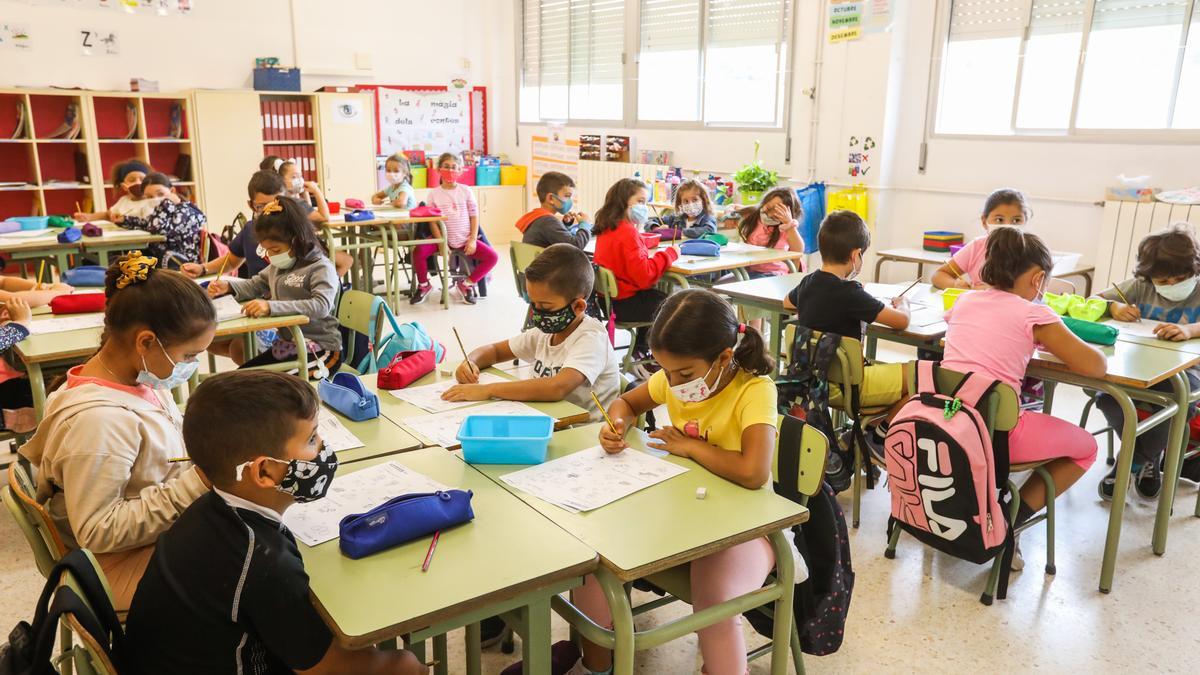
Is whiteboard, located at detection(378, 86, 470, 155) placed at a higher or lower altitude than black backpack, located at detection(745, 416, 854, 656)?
higher

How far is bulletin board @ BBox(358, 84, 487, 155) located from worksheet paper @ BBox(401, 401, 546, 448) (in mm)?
7759

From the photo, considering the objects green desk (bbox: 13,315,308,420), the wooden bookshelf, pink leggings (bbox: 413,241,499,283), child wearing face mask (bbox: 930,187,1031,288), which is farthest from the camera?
the wooden bookshelf

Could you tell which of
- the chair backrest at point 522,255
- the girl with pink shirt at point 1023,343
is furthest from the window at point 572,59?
the girl with pink shirt at point 1023,343

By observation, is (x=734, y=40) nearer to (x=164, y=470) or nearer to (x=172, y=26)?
(x=172, y=26)

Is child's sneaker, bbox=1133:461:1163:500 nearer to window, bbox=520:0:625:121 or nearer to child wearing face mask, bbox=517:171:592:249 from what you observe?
child wearing face mask, bbox=517:171:592:249

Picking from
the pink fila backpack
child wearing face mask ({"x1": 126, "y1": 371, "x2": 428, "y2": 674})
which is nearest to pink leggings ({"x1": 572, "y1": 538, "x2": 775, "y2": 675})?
child wearing face mask ({"x1": 126, "y1": 371, "x2": 428, "y2": 674})

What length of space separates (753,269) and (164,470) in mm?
3994

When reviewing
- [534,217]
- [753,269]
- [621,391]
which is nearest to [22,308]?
[621,391]

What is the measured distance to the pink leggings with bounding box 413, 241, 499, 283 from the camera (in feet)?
22.9

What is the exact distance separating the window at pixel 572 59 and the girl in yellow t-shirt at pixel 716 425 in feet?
23.7

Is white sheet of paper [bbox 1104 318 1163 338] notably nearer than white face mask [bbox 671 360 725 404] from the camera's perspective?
No

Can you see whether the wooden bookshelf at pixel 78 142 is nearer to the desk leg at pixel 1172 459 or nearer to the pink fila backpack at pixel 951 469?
the pink fila backpack at pixel 951 469

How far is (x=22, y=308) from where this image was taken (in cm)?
315

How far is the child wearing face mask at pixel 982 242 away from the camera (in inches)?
149
